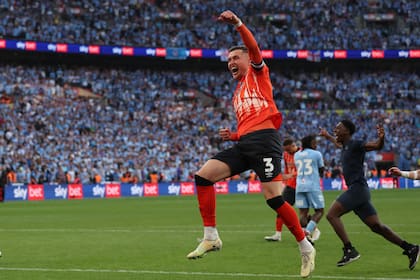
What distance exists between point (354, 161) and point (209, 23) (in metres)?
58.0

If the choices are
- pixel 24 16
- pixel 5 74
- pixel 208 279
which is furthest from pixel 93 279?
pixel 24 16

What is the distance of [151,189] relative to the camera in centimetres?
4909

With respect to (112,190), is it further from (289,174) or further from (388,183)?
(289,174)

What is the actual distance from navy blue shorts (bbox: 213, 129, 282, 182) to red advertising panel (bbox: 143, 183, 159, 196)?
39.5m

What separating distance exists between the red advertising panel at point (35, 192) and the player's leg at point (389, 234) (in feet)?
112

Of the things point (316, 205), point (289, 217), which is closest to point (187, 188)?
point (316, 205)

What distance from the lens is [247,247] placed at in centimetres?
1552

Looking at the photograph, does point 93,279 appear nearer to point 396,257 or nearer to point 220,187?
point 396,257

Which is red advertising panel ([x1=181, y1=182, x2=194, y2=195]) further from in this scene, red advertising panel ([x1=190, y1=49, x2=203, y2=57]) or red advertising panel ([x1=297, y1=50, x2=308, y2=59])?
red advertising panel ([x1=297, y1=50, x2=308, y2=59])

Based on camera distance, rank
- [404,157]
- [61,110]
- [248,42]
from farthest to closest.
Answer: [404,157] < [61,110] < [248,42]

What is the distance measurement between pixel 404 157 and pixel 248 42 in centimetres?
5144

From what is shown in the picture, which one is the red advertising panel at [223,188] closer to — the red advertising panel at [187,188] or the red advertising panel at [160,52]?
the red advertising panel at [187,188]

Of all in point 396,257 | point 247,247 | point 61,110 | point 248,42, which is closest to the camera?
point 248,42

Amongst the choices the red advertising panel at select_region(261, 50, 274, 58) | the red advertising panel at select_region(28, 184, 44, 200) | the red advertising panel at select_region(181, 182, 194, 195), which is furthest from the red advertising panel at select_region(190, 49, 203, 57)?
the red advertising panel at select_region(28, 184, 44, 200)
